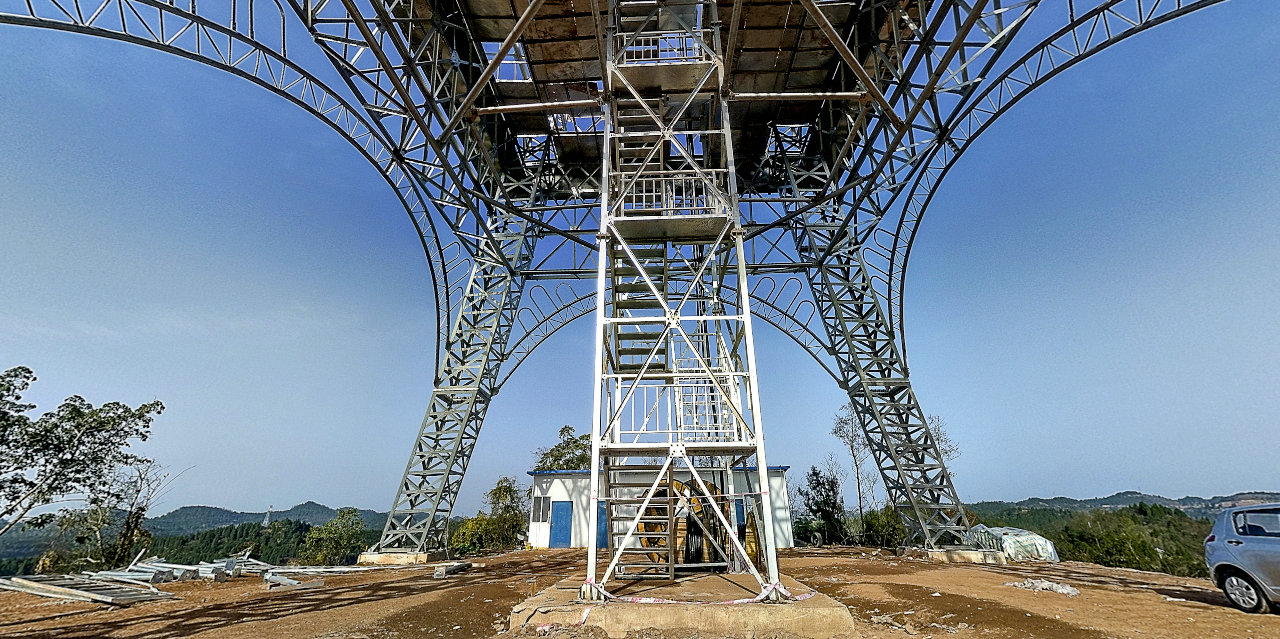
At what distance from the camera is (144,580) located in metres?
10.0

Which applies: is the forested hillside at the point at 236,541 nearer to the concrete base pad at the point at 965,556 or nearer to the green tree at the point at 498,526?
the green tree at the point at 498,526

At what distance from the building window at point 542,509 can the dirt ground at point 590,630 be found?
436 inches

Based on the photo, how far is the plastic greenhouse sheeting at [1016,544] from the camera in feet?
46.4

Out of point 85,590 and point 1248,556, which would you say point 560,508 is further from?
point 1248,556

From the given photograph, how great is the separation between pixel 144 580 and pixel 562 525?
13.2m

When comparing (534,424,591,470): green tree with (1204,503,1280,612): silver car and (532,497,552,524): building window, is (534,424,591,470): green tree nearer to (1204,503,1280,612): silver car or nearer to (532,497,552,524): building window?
(532,497,552,524): building window

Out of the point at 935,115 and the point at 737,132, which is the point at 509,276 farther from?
the point at 935,115

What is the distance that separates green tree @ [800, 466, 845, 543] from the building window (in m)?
11.8

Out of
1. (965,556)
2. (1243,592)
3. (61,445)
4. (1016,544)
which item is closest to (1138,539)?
(1016,544)

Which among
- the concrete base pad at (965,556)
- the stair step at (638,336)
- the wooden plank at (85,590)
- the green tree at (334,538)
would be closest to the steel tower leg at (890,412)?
the concrete base pad at (965,556)

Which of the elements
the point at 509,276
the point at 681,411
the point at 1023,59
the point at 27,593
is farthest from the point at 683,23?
the point at 27,593

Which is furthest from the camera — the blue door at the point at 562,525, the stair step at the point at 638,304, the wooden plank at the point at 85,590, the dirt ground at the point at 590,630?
the blue door at the point at 562,525

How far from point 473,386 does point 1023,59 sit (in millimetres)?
15097

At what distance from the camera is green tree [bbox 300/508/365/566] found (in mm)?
30578
